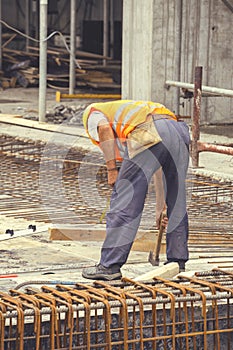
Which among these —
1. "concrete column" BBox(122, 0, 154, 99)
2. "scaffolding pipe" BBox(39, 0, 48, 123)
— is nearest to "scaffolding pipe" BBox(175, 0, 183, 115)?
"concrete column" BBox(122, 0, 154, 99)

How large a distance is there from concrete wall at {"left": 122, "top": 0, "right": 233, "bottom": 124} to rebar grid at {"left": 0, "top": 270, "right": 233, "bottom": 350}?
30.7 ft

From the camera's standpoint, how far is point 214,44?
1569 centimetres

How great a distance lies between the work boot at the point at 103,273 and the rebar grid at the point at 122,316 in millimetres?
691

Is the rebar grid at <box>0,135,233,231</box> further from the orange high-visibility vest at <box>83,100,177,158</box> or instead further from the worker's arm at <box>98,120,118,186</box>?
the orange high-visibility vest at <box>83,100,177,158</box>

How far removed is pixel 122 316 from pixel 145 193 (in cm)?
153

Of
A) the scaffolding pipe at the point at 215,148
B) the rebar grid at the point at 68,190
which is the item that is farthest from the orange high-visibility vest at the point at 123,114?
the scaffolding pipe at the point at 215,148

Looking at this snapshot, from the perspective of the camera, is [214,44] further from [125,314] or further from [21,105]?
[125,314]

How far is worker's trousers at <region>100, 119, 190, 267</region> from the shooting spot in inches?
269

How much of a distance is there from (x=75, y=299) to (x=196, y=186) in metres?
5.19

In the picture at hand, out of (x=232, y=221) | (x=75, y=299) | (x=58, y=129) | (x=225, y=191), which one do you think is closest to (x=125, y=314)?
(x=75, y=299)

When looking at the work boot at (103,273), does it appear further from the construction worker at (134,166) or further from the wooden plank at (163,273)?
the wooden plank at (163,273)

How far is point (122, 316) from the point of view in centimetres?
557

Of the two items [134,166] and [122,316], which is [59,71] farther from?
[122,316]

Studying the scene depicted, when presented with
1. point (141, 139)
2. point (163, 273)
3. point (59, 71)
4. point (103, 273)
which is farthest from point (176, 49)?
point (163, 273)
